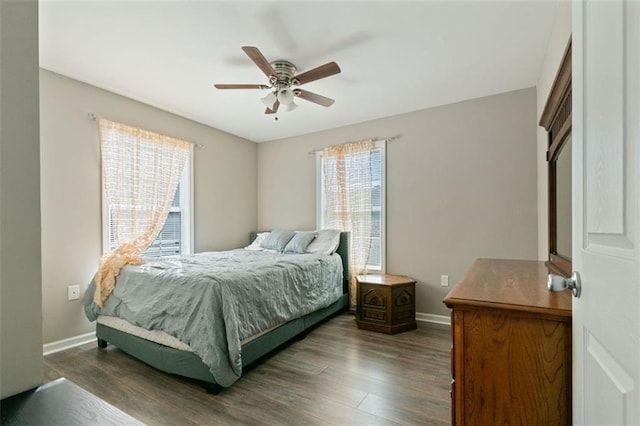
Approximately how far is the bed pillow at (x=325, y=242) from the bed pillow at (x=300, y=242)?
0.20 ft

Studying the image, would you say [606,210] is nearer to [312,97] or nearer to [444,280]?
[312,97]

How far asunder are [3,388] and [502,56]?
131 inches

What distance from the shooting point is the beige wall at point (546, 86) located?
1839 mm

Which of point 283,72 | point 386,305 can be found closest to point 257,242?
point 386,305

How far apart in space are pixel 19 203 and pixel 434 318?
3679 millimetres

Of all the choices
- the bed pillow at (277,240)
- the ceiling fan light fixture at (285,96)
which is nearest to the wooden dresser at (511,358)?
the ceiling fan light fixture at (285,96)

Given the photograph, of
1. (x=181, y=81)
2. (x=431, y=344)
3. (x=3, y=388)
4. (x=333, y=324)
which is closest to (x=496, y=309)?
(x=3, y=388)

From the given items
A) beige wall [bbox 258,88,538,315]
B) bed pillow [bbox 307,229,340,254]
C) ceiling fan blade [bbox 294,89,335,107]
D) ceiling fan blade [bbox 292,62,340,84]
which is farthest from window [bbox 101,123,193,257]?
beige wall [bbox 258,88,538,315]

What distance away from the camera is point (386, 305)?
3158 mm

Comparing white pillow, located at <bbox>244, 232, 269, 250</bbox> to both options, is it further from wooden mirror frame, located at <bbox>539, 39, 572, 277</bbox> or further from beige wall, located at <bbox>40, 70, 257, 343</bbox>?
wooden mirror frame, located at <bbox>539, 39, 572, 277</bbox>

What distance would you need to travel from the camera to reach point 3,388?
0.63m

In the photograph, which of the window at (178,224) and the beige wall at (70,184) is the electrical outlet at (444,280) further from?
the beige wall at (70,184)

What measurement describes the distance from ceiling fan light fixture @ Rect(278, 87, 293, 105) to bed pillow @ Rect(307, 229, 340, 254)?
1889 mm

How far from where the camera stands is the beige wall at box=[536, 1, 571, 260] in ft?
6.03
